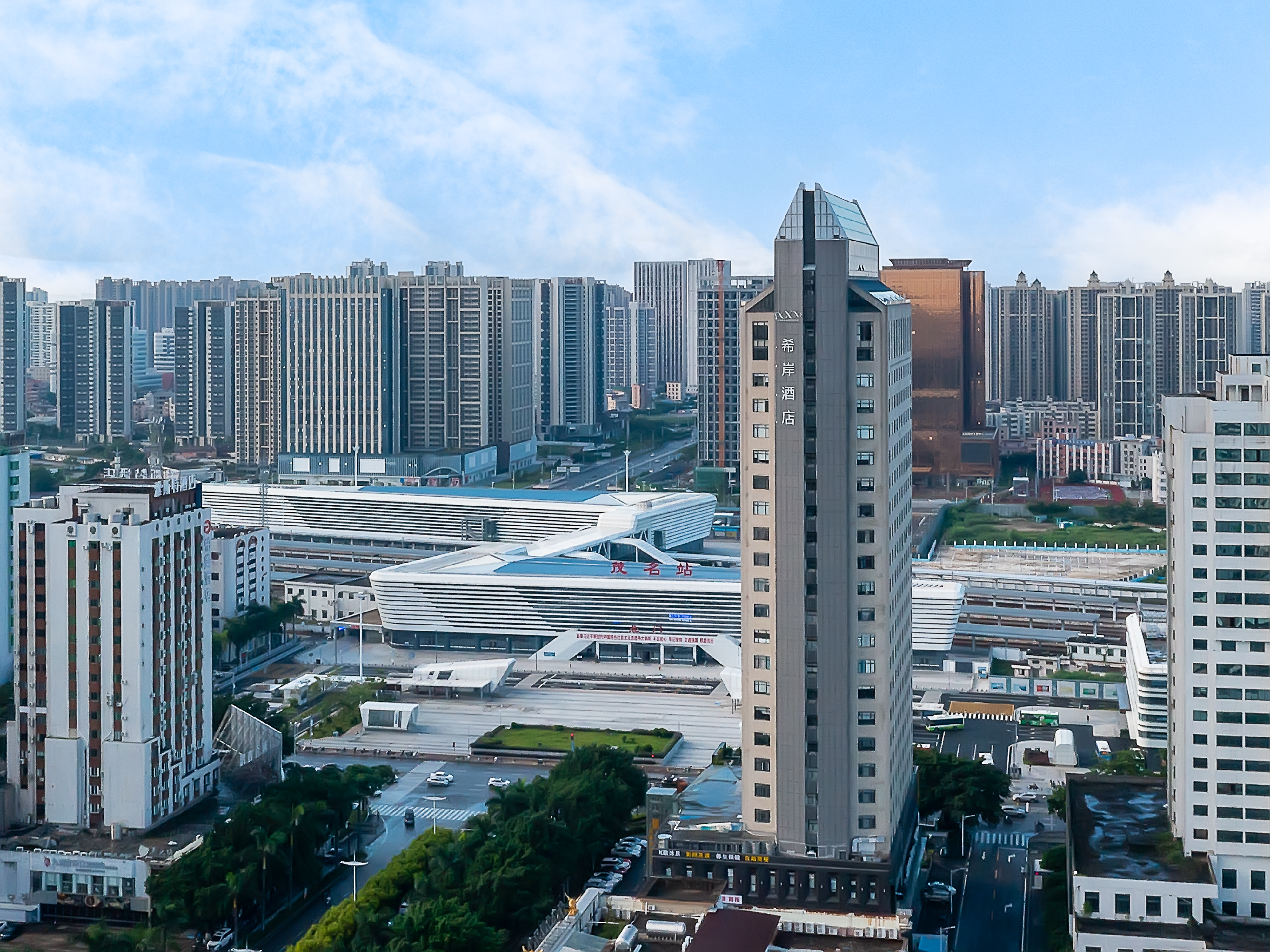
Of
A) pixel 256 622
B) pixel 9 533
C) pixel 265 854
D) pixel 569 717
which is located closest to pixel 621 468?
pixel 256 622

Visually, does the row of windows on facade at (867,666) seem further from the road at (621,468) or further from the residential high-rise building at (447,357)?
the residential high-rise building at (447,357)

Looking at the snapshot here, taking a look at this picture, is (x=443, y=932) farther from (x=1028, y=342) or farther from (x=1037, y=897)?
(x=1028, y=342)

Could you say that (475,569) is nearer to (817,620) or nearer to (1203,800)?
(817,620)

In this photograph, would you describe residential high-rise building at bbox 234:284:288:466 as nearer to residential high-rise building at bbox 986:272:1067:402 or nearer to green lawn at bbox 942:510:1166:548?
green lawn at bbox 942:510:1166:548

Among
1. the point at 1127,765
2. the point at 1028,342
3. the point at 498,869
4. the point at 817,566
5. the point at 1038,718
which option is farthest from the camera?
the point at 1028,342

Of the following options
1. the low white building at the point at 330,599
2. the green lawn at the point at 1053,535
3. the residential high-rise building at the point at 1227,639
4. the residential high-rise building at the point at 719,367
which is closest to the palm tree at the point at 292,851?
the residential high-rise building at the point at 1227,639
